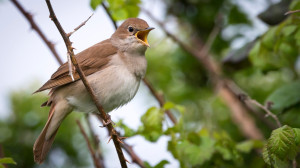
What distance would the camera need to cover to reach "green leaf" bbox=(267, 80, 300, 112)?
3.27 meters

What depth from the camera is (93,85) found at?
3.80 m

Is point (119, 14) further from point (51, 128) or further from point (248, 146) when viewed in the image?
point (248, 146)

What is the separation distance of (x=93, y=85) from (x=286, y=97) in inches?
67.6

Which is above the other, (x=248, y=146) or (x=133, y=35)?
(x=133, y=35)

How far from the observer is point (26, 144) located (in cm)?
399

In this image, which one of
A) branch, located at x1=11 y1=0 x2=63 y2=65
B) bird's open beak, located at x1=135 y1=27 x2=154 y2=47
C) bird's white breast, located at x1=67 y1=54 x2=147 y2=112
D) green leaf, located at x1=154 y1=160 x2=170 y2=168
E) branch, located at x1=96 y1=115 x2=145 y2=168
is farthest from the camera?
bird's open beak, located at x1=135 y1=27 x2=154 y2=47

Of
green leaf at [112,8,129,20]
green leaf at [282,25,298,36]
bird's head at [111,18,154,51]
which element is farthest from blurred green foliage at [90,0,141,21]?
green leaf at [282,25,298,36]

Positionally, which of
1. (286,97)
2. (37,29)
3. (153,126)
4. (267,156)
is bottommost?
(267,156)

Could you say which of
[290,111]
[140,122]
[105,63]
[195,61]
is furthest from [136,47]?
[290,111]

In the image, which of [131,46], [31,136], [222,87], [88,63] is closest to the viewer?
[88,63]

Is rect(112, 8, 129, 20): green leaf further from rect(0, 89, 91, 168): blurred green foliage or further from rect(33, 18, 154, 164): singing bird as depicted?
rect(0, 89, 91, 168): blurred green foliage

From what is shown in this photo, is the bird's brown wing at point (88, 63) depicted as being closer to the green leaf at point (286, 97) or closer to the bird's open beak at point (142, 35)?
the bird's open beak at point (142, 35)

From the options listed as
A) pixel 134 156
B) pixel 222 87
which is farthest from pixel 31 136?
pixel 222 87

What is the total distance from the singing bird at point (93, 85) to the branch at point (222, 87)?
620 mm
